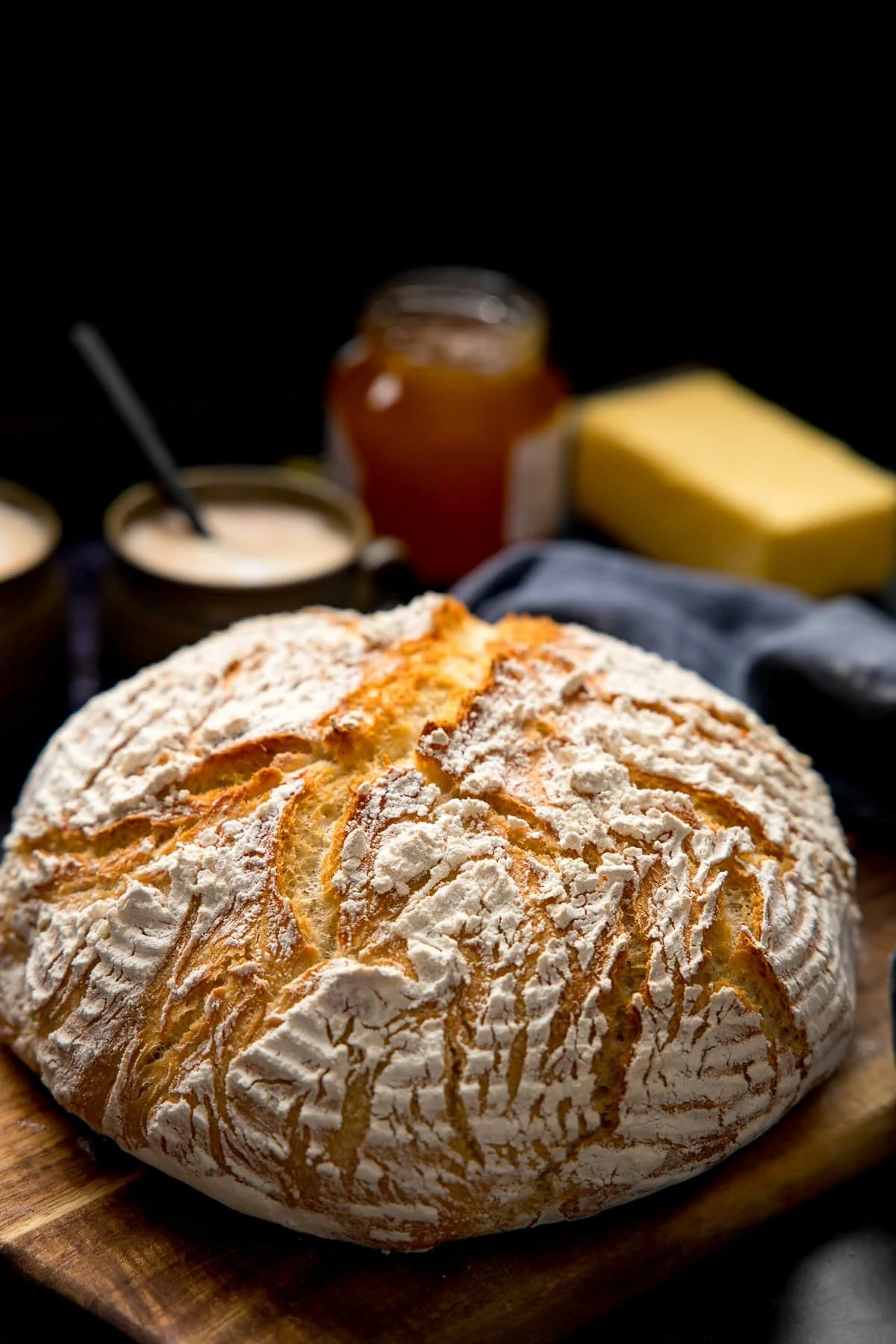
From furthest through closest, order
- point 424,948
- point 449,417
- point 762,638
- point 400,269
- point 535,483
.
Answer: point 400,269, point 535,483, point 449,417, point 762,638, point 424,948

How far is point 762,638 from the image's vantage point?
1894mm

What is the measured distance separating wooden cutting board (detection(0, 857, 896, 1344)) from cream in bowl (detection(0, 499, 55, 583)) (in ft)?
2.16

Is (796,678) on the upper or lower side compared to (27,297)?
lower

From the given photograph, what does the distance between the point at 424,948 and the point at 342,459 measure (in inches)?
51.9

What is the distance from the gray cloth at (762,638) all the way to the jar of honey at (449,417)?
276 mm

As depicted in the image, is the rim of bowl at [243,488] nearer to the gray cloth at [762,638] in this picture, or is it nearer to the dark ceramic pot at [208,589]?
the dark ceramic pot at [208,589]

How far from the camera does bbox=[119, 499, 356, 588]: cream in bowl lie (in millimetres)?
1828

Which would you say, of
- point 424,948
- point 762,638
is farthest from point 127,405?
point 424,948

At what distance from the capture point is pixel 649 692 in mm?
1378

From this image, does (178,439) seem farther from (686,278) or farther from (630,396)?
(686,278)

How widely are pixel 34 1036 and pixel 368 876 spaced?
33 cm

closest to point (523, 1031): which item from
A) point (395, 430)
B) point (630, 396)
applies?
point (395, 430)

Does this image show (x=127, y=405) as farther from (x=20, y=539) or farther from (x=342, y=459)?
(x=342, y=459)

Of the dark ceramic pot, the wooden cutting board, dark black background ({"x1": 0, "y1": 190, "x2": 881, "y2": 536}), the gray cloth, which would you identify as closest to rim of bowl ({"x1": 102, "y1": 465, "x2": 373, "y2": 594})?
the dark ceramic pot
